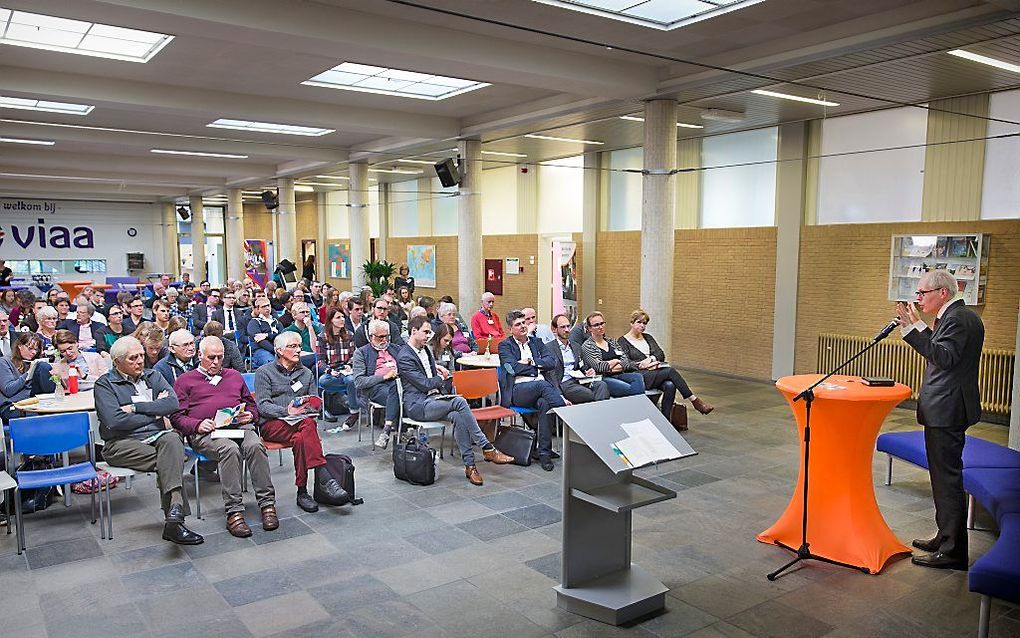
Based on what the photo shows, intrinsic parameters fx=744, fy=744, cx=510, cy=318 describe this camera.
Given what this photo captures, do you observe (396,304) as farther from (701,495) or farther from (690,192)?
(701,495)

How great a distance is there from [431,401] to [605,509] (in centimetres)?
284

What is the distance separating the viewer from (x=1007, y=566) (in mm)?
3438

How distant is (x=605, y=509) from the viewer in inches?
162

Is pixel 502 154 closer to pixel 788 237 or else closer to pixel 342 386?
pixel 788 237

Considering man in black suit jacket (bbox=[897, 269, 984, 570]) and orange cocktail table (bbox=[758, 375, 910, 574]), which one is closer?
man in black suit jacket (bbox=[897, 269, 984, 570])

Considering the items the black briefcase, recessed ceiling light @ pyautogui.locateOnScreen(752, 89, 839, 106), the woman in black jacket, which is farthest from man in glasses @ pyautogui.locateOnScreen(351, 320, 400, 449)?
recessed ceiling light @ pyautogui.locateOnScreen(752, 89, 839, 106)

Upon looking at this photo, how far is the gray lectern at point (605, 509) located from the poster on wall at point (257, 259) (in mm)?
20717

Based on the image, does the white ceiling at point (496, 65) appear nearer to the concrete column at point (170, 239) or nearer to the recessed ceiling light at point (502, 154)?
the recessed ceiling light at point (502, 154)

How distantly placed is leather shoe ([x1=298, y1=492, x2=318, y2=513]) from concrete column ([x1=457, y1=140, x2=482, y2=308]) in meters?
7.93

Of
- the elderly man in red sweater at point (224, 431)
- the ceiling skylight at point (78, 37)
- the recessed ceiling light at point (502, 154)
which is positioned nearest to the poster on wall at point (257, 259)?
the recessed ceiling light at point (502, 154)

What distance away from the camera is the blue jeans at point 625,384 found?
782 cm

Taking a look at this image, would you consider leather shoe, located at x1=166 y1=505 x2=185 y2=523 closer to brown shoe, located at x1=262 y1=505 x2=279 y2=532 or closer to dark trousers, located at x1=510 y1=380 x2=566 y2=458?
brown shoe, located at x1=262 y1=505 x2=279 y2=532

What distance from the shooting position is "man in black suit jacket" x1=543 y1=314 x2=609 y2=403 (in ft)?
24.6

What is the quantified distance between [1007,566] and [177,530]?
4.81 meters
